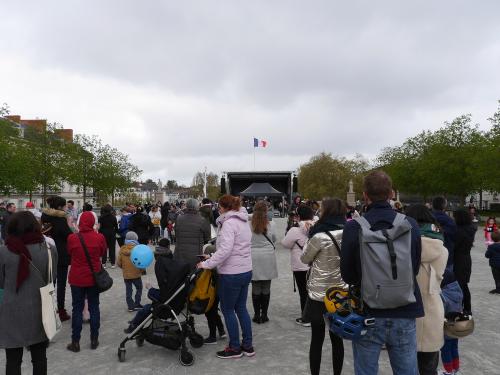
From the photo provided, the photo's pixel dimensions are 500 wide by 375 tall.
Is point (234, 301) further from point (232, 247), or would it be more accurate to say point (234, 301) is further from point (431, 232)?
point (431, 232)

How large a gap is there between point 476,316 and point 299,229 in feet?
10.5

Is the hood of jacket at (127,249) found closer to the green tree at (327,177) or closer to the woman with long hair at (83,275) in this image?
the woman with long hair at (83,275)

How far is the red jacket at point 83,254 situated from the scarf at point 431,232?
12.2 ft

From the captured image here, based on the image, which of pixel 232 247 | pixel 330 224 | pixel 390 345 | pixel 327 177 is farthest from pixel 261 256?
pixel 327 177

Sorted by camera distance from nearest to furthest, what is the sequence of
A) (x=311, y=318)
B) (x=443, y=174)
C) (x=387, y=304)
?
(x=387, y=304)
(x=311, y=318)
(x=443, y=174)

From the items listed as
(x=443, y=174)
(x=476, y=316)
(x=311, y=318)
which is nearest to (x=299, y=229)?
(x=311, y=318)

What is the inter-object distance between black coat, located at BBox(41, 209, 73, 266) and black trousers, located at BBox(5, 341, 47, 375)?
2.77 metres

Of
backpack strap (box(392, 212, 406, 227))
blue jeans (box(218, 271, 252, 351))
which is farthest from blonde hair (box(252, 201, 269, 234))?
backpack strap (box(392, 212, 406, 227))

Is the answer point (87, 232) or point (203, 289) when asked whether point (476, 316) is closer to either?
point (203, 289)

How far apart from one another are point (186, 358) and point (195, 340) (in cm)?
48

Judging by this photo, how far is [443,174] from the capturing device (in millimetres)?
43438

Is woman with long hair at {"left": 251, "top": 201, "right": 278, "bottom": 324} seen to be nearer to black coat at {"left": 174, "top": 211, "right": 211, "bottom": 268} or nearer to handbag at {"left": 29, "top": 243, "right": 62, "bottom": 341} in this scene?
black coat at {"left": 174, "top": 211, "right": 211, "bottom": 268}

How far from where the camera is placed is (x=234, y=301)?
4.73m

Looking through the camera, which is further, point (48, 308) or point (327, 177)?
point (327, 177)
